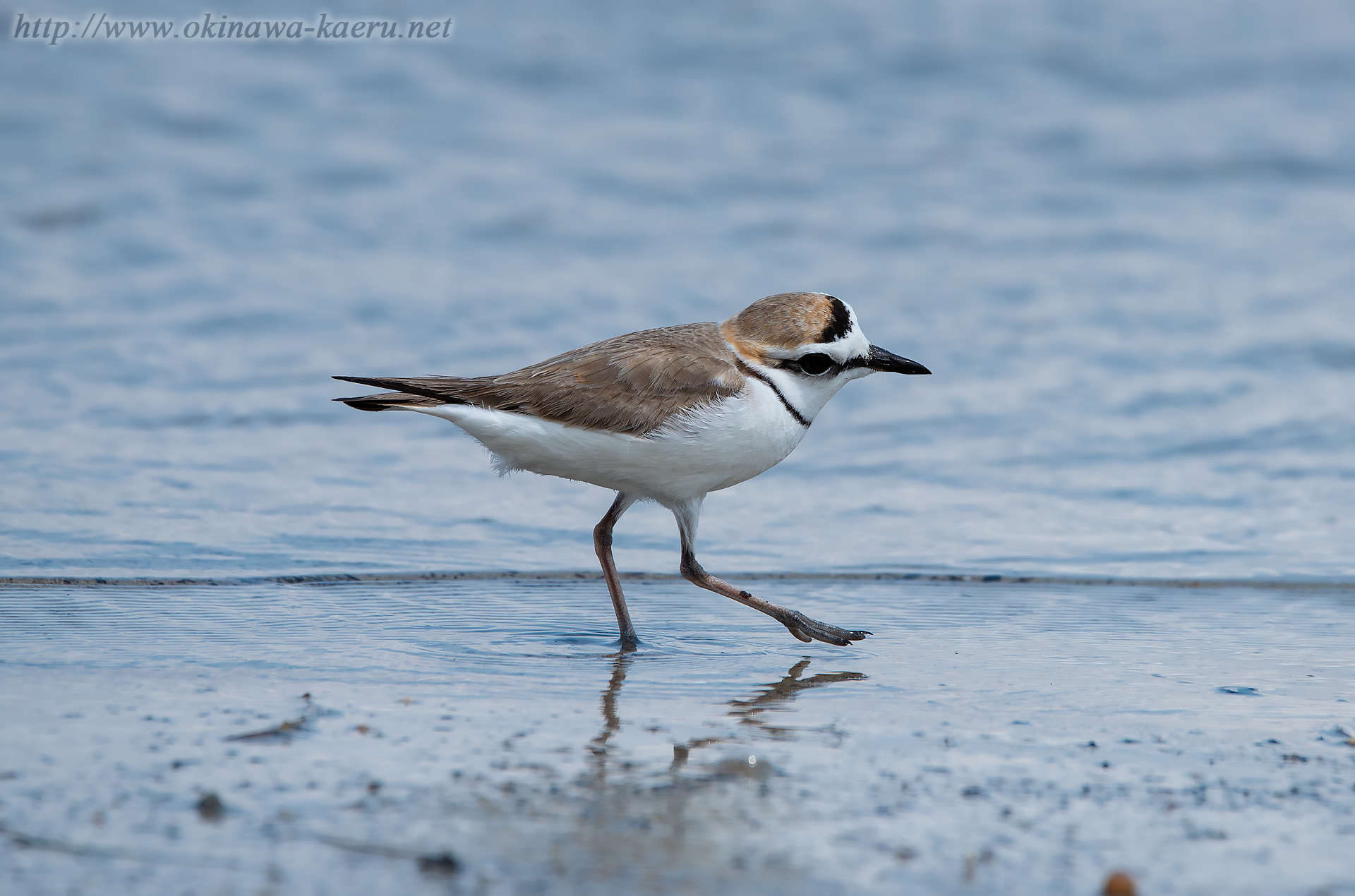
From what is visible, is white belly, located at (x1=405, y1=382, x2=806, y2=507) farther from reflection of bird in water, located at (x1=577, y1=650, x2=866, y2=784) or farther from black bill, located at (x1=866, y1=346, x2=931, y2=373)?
reflection of bird in water, located at (x1=577, y1=650, x2=866, y2=784)

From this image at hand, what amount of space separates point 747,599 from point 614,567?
1.80ft

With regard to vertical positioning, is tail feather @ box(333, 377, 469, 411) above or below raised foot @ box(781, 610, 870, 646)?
above

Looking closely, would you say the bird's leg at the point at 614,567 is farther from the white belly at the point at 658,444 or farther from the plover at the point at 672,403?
the white belly at the point at 658,444

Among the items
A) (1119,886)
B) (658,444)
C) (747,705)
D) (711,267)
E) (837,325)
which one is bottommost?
(1119,886)

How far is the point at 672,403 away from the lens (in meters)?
5.34

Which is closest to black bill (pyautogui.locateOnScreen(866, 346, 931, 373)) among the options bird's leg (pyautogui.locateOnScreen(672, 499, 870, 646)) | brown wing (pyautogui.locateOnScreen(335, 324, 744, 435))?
brown wing (pyautogui.locateOnScreen(335, 324, 744, 435))

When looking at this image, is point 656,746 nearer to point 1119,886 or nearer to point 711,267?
point 1119,886

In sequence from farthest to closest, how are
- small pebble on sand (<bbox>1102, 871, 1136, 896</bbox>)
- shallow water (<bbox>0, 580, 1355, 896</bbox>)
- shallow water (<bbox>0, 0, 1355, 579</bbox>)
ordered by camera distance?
shallow water (<bbox>0, 0, 1355, 579</bbox>)
shallow water (<bbox>0, 580, 1355, 896</bbox>)
small pebble on sand (<bbox>1102, 871, 1136, 896</bbox>)

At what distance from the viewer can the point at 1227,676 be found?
5.08 meters

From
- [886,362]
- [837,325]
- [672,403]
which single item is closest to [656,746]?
[672,403]

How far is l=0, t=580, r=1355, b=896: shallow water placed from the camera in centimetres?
321

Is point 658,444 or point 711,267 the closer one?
point 658,444

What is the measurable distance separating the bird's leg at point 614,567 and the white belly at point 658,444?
416 millimetres


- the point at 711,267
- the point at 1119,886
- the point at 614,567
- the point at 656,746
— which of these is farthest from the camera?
the point at 711,267
